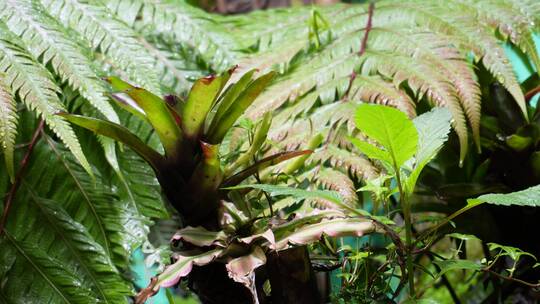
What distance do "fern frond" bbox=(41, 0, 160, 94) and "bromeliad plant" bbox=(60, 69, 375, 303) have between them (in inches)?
17.5

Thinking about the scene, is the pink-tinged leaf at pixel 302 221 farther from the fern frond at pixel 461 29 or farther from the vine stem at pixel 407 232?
the fern frond at pixel 461 29

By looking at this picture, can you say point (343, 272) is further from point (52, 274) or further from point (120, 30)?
point (120, 30)

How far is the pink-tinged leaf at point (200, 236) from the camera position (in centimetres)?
81

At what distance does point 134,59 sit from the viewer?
4.37 feet

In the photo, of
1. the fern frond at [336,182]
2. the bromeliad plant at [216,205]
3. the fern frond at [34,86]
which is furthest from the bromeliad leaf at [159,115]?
the fern frond at [336,182]

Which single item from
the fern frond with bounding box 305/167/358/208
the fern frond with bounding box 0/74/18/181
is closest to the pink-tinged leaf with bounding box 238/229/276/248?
the fern frond with bounding box 305/167/358/208

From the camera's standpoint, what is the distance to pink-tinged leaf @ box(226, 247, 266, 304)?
2.44 ft

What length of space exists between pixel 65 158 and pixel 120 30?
30 centimetres

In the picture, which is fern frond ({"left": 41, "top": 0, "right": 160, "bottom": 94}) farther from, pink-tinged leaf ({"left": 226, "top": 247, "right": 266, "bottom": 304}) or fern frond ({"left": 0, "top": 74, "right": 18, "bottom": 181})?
pink-tinged leaf ({"left": 226, "top": 247, "right": 266, "bottom": 304})

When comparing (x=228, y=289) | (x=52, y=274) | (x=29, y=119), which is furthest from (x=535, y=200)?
(x=29, y=119)

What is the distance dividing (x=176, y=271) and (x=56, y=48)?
2.16 feet

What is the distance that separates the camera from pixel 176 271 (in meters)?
0.76

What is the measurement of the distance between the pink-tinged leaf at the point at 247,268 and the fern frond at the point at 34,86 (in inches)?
14.9

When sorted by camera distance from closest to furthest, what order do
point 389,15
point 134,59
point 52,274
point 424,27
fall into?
point 52,274
point 134,59
point 424,27
point 389,15
